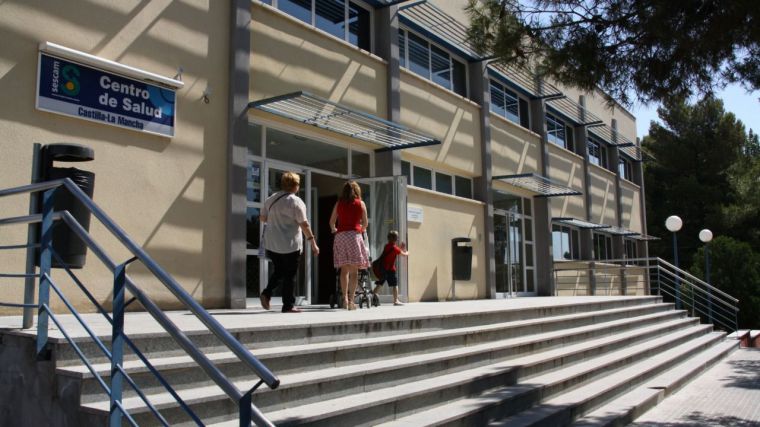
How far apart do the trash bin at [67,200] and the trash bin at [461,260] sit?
927 centimetres

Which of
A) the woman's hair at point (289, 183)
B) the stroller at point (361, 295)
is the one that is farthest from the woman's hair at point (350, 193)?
the stroller at point (361, 295)

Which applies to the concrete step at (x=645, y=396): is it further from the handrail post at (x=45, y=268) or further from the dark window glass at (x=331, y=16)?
the dark window glass at (x=331, y=16)

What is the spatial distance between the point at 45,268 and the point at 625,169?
26058 mm

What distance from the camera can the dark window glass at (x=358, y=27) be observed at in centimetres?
1169

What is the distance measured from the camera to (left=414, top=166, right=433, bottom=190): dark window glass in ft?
43.0

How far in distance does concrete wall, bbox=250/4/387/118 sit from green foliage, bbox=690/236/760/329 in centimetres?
1332

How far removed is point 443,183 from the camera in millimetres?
14008

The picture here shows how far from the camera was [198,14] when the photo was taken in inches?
333

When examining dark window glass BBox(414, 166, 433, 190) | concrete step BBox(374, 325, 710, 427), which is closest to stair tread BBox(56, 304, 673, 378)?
concrete step BBox(374, 325, 710, 427)

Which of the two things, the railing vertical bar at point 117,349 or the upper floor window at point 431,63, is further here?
the upper floor window at point 431,63

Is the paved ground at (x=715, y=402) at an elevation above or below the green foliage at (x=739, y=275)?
below

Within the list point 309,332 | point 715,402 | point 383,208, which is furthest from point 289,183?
point 715,402

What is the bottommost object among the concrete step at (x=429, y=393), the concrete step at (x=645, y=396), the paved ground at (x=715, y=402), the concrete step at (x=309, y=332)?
the paved ground at (x=715, y=402)

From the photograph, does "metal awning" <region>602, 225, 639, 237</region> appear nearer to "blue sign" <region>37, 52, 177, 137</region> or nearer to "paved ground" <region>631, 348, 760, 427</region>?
"paved ground" <region>631, 348, 760, 427</region>
